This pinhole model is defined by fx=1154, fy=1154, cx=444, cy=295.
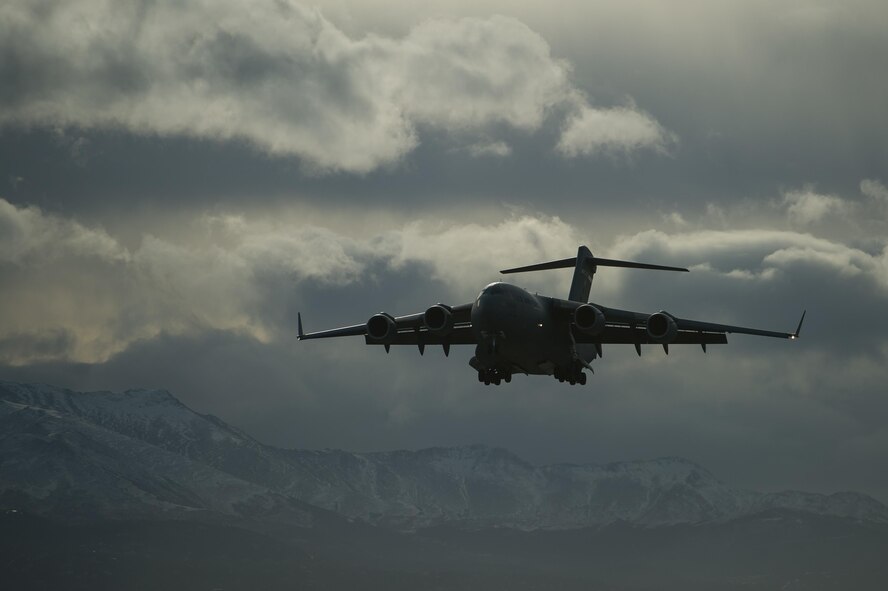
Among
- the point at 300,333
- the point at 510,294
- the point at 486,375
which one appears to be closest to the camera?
the point at 510,294

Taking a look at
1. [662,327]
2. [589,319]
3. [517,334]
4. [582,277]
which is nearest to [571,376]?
[589,319]

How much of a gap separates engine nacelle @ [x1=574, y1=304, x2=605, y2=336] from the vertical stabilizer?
1189 cm

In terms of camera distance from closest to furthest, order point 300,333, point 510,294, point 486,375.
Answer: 1. point 510,294
2. point 486,375
3. point 300,333

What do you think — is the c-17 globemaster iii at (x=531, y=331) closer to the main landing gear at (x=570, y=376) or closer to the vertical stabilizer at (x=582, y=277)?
the main landing gear at (x=570, y=376)

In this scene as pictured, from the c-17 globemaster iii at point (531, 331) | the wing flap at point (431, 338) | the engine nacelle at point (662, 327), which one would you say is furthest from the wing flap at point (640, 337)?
the wing flap at point (431, 338)

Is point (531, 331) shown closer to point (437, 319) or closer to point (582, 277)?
point (437, 319)

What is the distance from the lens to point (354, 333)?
209ft

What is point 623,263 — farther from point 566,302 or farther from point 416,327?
point 416,327

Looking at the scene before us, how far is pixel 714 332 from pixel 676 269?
3806mm

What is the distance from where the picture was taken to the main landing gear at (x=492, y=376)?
57.8 metres

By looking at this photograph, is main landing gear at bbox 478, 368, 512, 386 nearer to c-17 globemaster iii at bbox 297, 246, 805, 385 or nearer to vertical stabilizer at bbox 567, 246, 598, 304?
c-17 globemaster iii at bbox 297, 246, 805, 385

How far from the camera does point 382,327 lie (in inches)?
2327

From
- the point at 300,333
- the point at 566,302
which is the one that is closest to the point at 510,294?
the point at 566,302

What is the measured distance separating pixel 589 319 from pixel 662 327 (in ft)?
12.1
